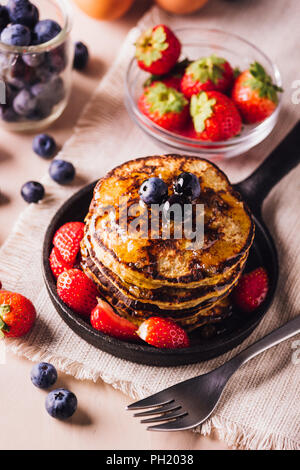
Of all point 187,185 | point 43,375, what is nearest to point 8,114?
point 187,185

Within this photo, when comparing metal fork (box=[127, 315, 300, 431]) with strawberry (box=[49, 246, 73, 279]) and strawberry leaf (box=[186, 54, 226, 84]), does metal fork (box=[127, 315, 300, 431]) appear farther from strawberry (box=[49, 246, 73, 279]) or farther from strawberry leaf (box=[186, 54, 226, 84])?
strawberry leaf (box=[186, 54, 226, 84])

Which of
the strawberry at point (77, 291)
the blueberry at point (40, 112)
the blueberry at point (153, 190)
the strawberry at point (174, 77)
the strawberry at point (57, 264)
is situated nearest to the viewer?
the blueberry at point (153, 190)

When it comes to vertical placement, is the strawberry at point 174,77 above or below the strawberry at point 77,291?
above

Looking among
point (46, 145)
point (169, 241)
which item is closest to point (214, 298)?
point (169, 241)

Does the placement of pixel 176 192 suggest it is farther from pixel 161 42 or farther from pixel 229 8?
pixel 229 8

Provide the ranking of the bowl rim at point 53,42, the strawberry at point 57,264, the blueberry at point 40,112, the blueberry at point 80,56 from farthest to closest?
the blueberry at point 80,56, the blueberry at point 40,112, the bowl rim at point 53,42, the strawberry at point 57,264

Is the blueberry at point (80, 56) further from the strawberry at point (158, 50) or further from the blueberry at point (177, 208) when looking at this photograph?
the blueberry at point (177, 208)

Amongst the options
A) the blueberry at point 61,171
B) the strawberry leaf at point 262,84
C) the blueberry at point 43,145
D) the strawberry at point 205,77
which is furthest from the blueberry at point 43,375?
the strawberry leaf at point 262,84
